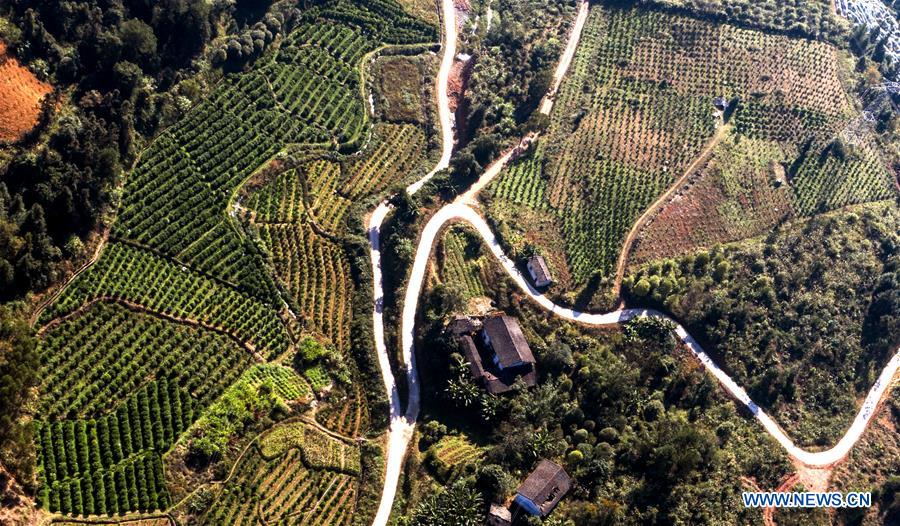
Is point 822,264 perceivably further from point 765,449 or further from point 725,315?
point 765,449

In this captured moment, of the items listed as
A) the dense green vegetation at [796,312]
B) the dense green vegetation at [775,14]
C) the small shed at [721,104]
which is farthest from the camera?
the dense green vegetation at [775,14]

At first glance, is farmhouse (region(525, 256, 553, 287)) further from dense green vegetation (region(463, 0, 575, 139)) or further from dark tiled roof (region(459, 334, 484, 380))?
dense green vegetation (region(463, 0, 575, 139))

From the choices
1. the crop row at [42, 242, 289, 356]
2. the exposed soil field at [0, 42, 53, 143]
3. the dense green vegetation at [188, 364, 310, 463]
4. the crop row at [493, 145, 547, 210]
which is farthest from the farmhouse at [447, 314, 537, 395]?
the exposed soil field at [0, 42, 53, 143]

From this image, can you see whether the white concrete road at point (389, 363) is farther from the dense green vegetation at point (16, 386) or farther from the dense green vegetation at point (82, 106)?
the dense green vegetation at point (16, 386)

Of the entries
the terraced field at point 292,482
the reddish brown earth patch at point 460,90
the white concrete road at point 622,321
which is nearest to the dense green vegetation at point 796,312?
the white concrete road at point 622,321

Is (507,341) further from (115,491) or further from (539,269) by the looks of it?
(115,491)

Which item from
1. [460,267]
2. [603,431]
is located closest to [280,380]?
[460,267]
